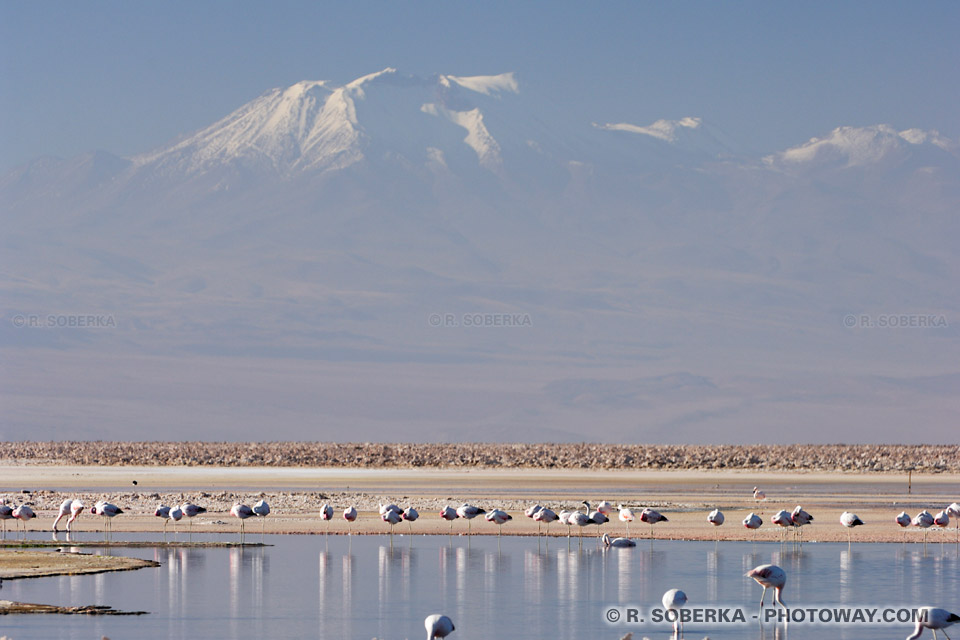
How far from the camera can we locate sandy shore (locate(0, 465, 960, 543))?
125 feet

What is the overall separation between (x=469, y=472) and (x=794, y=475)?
18.8 meters

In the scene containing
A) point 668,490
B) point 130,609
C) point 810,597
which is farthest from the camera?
point 668,490

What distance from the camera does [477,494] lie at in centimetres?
5444

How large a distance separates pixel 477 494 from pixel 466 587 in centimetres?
2815

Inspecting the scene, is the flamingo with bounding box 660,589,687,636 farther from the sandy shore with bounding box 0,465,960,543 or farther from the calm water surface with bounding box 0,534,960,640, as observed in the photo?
the sandy shore with bounding box 0,465,960,543

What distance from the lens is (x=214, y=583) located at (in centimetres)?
2672

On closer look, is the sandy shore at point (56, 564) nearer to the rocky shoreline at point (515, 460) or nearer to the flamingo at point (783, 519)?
the flamingo at point (783, 519)

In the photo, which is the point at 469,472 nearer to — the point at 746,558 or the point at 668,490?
the point at 668,490

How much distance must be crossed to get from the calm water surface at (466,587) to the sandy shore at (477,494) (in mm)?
3232

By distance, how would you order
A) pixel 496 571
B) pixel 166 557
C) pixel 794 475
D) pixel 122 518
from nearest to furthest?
pixel 496 571, pixel 166 557, pixel 122 518, pixel 794 475

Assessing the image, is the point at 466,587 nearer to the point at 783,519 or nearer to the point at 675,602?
the point at 675,602

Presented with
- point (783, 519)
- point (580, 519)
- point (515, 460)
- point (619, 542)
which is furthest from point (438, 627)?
point (515, 460)

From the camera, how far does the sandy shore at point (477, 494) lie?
38.1m

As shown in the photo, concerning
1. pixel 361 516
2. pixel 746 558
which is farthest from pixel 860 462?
pixel 746 558
